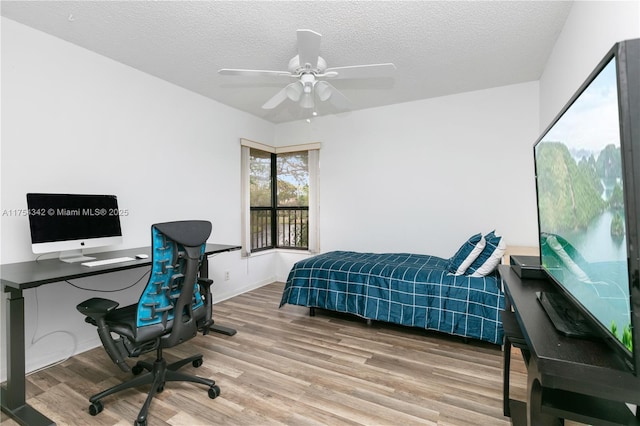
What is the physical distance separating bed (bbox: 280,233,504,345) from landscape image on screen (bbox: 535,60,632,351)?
141 centimetres

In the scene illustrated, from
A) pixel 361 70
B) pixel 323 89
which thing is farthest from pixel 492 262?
pixel 323 89

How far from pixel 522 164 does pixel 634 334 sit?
334 centimetres

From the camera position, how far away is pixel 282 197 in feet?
16.7

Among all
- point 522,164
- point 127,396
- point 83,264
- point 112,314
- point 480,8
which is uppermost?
point 480,8

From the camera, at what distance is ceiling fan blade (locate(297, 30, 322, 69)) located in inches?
73.9

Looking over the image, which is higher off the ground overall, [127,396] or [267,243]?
[267,243]

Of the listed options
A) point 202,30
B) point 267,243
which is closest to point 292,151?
point 267,243

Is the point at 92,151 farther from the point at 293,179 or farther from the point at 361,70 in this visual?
the point at 293,179

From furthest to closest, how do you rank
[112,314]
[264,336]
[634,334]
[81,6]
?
[264,336] < [81,6] < [112,314] < [634,334]

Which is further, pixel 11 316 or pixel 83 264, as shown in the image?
pixel 83 264

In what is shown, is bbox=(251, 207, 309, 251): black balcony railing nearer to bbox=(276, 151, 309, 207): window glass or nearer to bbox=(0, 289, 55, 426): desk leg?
bbox=(276, 151, 309, 207): window glass

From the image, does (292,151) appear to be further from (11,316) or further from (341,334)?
(11,316)

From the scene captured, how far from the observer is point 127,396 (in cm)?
202

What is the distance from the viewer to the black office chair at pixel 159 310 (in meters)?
1.74
